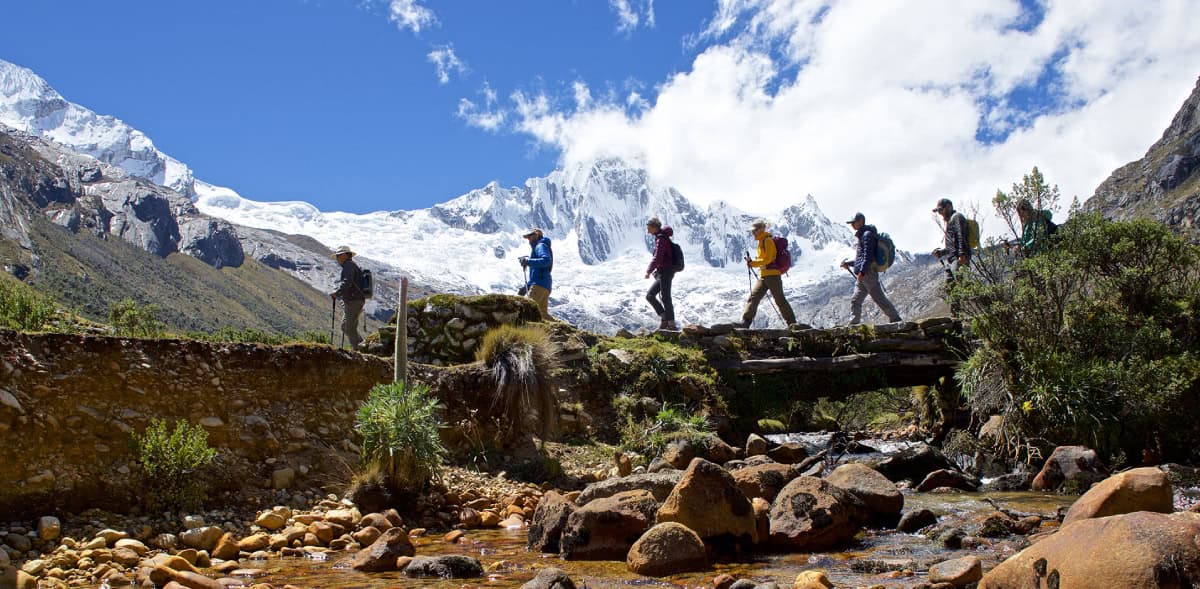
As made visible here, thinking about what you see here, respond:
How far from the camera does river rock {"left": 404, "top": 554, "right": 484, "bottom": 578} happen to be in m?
6.61

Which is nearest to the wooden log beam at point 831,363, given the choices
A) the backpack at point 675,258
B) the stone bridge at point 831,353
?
the stone bridge at point 831,353

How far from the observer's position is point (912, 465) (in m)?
12.3

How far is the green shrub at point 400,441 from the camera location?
9.12 metres

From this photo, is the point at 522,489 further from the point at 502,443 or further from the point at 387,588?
the point at 387,588

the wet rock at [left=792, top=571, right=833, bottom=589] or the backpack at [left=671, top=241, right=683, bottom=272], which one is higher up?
the backpack at [left=671, top=241, right=683, bottom=272]

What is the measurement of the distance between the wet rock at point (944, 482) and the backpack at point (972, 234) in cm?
510

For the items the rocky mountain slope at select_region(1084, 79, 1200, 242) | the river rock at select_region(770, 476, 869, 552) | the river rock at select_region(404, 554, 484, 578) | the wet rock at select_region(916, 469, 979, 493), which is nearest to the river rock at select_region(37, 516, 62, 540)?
the river rock at select_region(404, 554, 484, 578)

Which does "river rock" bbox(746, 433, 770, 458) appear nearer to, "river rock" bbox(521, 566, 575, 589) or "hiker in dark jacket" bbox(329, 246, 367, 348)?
"hiker in dark jacket" bbox(329, 246, 367, 348)

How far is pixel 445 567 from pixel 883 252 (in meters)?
11.8

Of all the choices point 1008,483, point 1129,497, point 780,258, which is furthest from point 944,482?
point 780,258

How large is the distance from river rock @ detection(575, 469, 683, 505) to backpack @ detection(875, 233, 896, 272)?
27.8 feet

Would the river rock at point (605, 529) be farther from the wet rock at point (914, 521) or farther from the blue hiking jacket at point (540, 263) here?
the blue hiking jacket at point (540, 263)

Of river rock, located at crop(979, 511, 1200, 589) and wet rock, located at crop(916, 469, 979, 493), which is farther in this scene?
wet rock, located at crop(916, 469, 979, 493)

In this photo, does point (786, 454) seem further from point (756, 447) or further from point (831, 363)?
point (831, 363)
